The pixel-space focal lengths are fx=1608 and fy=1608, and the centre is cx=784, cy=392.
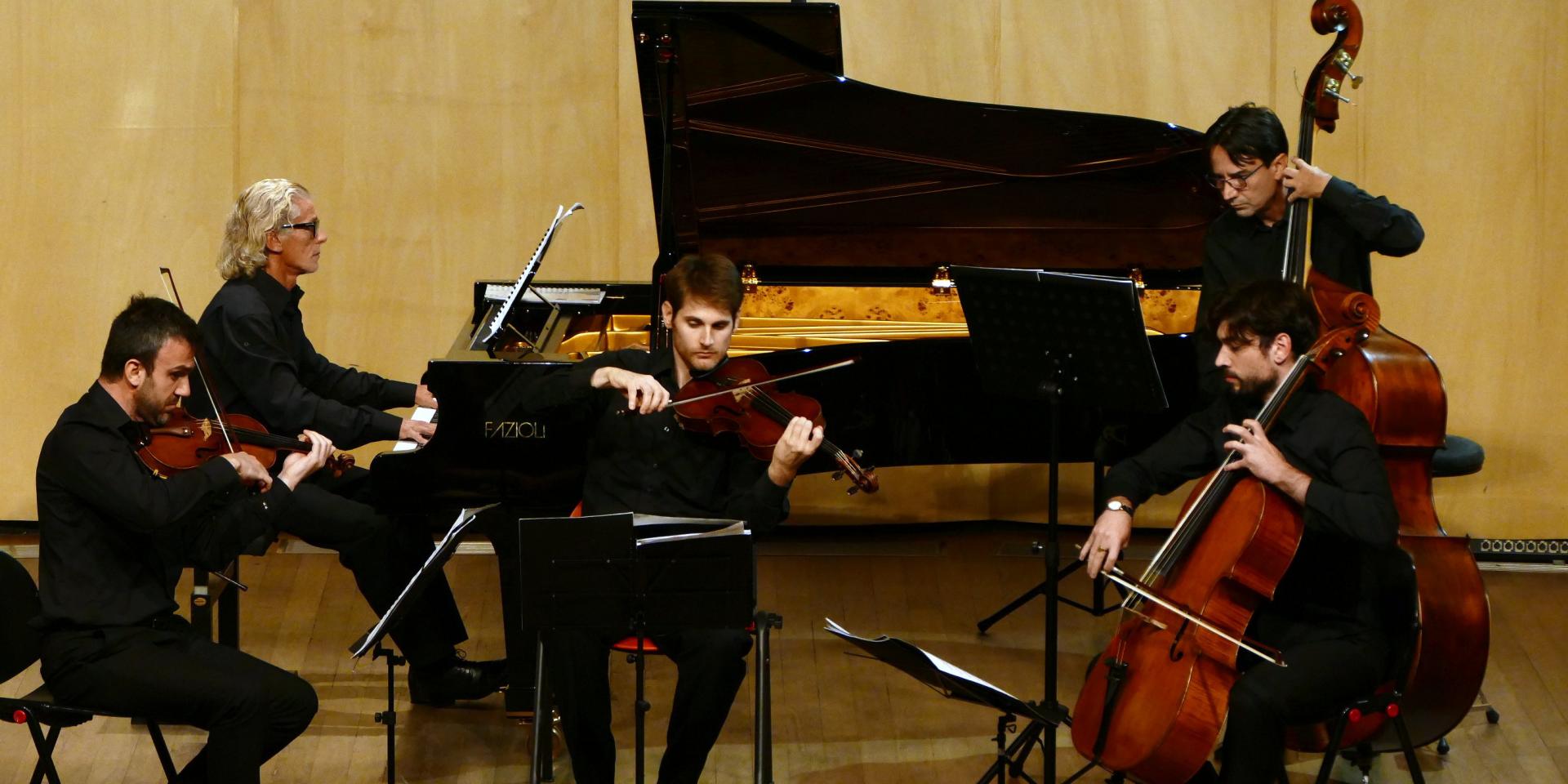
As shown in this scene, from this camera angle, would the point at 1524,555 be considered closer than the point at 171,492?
No

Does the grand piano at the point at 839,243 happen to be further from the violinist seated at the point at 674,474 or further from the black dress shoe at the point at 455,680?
the black dress shoe at the point at 455,680

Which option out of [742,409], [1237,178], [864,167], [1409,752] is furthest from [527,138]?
[1409,752]

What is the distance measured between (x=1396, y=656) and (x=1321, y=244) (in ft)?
4.12

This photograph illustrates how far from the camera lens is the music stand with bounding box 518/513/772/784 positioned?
319 centimetres

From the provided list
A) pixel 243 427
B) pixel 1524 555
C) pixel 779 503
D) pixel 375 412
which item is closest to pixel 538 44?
pixel 375 412

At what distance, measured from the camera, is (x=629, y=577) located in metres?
3.21

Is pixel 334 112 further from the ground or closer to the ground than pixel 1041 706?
further from the ground

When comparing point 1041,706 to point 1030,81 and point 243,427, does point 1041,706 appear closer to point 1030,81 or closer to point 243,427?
point 243,427

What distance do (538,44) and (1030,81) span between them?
187cm

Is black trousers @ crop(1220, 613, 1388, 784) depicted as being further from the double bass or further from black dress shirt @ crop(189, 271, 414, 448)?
black dress shirt @ crop(189, 271, 414, 448)

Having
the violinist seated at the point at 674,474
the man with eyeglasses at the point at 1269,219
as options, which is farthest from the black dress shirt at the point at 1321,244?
the violinist seated at the point at 674,474

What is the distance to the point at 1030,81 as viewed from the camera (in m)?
6.07

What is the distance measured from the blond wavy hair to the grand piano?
611 mm

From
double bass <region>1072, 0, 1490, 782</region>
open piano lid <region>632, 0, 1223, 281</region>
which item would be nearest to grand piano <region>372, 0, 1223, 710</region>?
open piano lid <region>632, 0, 1223, 281</region>
